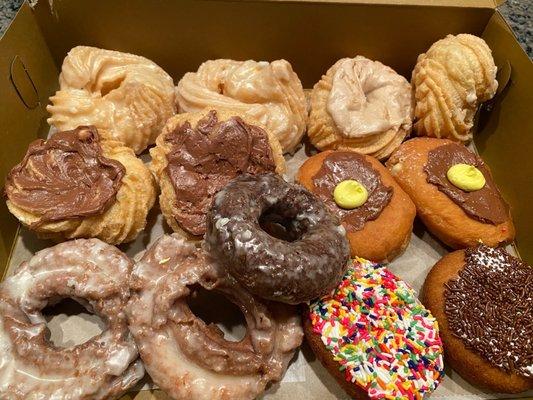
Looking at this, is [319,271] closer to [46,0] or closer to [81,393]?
[81,393]

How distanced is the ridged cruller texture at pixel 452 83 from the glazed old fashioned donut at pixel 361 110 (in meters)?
0.11

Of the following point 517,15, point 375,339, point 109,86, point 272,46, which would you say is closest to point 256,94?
point 272,46

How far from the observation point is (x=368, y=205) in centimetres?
216

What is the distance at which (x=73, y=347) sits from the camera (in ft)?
6.07

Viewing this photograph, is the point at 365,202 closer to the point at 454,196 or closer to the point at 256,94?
the point at 454,196

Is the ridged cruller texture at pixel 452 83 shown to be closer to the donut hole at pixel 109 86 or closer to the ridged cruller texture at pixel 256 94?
the ridged cruller texture at pixel 256 94

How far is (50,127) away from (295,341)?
184 cm

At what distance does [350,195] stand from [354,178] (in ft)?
0.42

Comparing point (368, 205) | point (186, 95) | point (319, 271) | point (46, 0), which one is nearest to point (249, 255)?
point (319, 271)

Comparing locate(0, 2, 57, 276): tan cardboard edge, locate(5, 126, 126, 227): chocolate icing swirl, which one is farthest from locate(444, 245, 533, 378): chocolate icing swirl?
locate(0, 2, 57, 276): tan cardboard edge

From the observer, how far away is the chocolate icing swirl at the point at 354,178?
7.00ft

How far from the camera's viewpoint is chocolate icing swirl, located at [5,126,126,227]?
6.44 ft

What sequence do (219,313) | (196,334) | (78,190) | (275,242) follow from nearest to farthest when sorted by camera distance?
(275,242) → (196,334) → (78,190) → (219,313)

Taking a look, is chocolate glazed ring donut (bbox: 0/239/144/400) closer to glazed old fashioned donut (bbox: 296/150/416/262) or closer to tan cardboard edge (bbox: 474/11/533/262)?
glazed old fashioned donut (bbox: 296/150/416/262)
